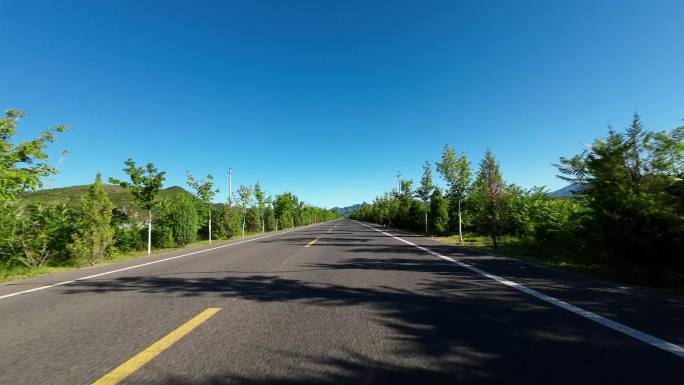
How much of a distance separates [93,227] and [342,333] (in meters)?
13.0

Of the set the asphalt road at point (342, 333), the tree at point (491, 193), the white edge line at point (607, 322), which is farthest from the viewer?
the tree at point (491, 193)

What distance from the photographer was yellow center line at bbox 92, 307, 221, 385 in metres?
2.90

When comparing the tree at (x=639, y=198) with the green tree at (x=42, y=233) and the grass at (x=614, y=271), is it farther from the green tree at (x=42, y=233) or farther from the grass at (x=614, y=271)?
the green tree at (x=42, y=233)

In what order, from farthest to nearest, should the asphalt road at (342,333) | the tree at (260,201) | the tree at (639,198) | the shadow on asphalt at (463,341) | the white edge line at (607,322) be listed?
the tree at (260,201)
the tree at (639,198)
the white edge line at (607,322)
the asphalt road at (342,333)
the shadow on asphalt at (463,341)

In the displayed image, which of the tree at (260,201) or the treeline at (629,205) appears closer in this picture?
the treeline at (629,205)

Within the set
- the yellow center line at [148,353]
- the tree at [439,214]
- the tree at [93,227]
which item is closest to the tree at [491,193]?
the tree at [439,214]

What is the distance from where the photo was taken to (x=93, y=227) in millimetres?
13164

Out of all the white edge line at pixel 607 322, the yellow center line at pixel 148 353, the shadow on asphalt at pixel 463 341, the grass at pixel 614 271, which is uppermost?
the yellow center line at pixel 148 353

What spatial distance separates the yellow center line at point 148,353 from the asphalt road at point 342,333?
3 cm

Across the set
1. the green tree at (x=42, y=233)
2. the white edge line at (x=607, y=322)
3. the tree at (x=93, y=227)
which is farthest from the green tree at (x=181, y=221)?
the white edge line at (x=607, y=322)

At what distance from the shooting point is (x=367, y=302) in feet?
17.8

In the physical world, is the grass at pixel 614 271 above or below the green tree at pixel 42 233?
below

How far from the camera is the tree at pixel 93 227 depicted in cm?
1281

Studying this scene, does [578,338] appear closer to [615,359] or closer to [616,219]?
[615,359]
